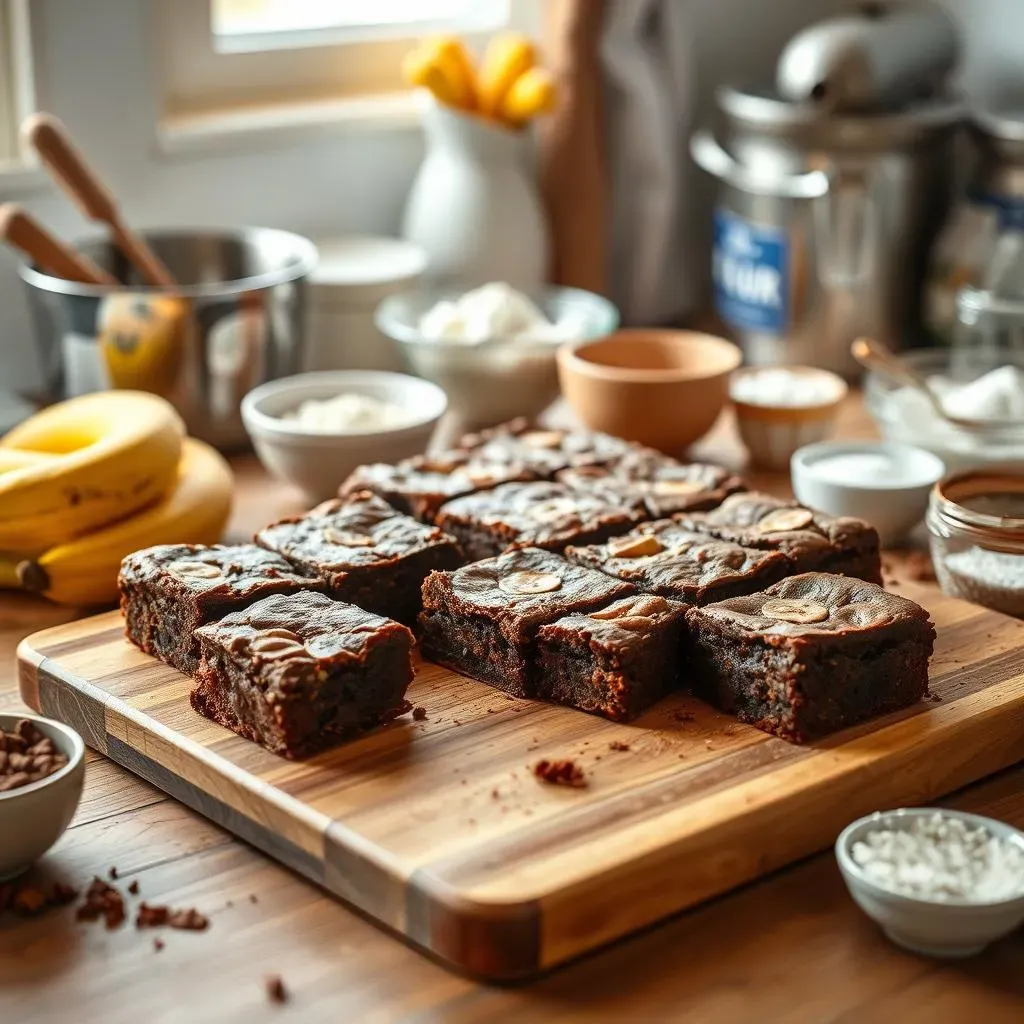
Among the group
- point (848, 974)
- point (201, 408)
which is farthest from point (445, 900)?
point (201, 408)

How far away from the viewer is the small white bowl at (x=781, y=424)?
87.7 inches

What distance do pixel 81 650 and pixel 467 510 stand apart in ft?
1.45

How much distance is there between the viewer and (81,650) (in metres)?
1.67

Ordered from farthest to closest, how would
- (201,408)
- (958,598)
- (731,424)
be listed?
(731,424) < (201,408) < (958,598)

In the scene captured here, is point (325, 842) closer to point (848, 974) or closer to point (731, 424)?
point (848, 974)

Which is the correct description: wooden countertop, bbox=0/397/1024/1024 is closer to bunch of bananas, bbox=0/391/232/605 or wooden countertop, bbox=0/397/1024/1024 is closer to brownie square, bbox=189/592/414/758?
brownie square, bbox=189/592/414/758

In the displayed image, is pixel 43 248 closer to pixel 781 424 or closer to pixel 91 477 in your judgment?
pixel 91 477

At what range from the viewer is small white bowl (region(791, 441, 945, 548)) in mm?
1970

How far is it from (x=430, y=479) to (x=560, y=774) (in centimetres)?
61

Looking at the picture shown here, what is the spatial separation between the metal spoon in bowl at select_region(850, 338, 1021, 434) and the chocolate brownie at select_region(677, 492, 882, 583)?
0.34 meters

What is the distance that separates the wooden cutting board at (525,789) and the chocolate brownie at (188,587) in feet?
0.10

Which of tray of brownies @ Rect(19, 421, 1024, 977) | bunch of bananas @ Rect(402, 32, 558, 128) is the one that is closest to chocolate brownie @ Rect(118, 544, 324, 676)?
tray of brownies @ Rect(19, 421, 1024, 977)

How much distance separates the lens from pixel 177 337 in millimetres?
2123

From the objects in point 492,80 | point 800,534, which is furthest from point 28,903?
point 492,80
